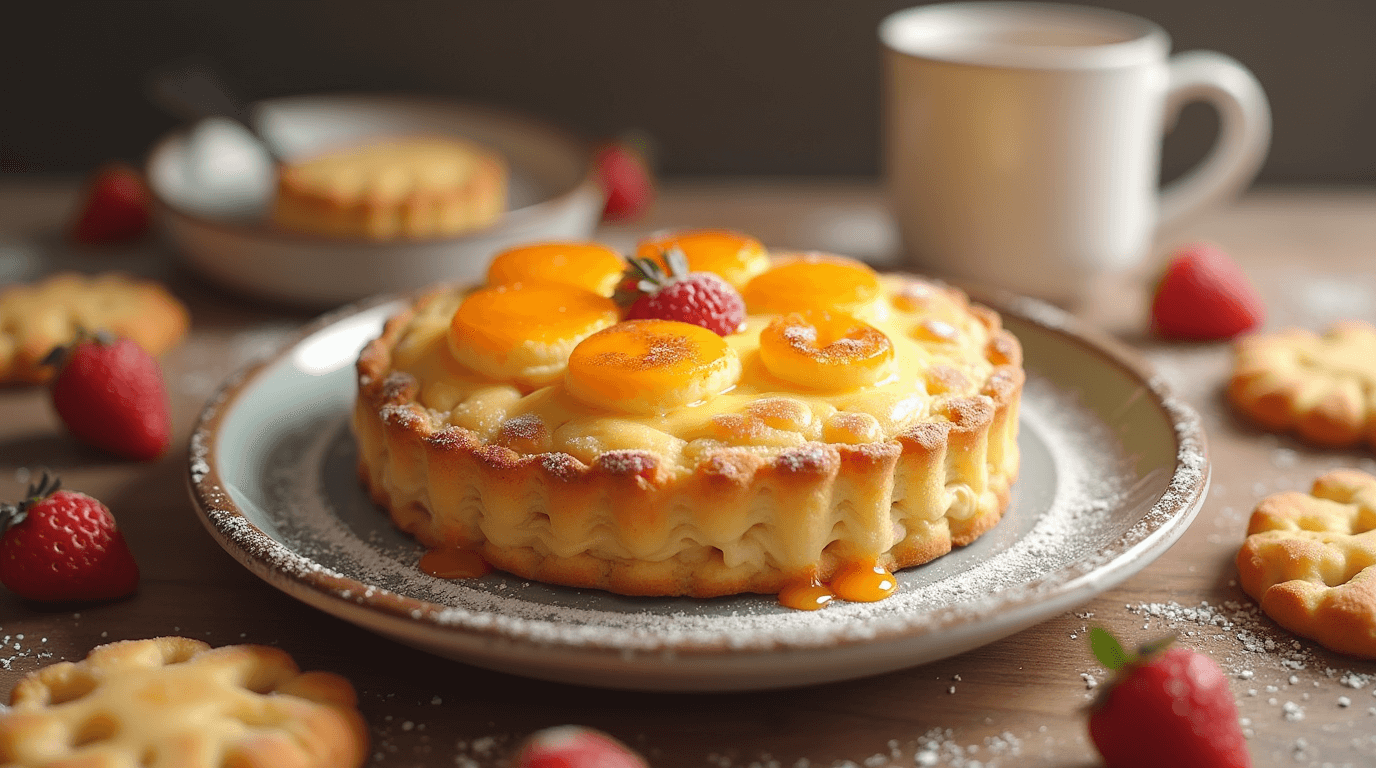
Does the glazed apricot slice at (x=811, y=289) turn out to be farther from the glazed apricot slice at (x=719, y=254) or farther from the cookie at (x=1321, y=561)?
the cookie at (x=1321, y=561)

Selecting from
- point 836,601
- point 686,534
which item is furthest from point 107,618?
point 836,601

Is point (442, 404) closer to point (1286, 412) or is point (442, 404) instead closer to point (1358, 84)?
point (1286, 412)

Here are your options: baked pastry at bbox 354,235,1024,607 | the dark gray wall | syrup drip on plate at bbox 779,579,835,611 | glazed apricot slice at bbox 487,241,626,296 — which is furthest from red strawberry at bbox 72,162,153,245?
syrup drip on plate at bbox 779,579,835,611

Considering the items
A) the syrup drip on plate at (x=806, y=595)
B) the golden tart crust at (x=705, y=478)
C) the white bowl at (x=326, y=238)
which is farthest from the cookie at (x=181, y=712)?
the white bowl at (x=326, y=238)

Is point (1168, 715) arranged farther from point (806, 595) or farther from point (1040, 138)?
point (1040, 138)

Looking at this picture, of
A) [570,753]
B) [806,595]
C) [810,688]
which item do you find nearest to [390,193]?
[806,595]
